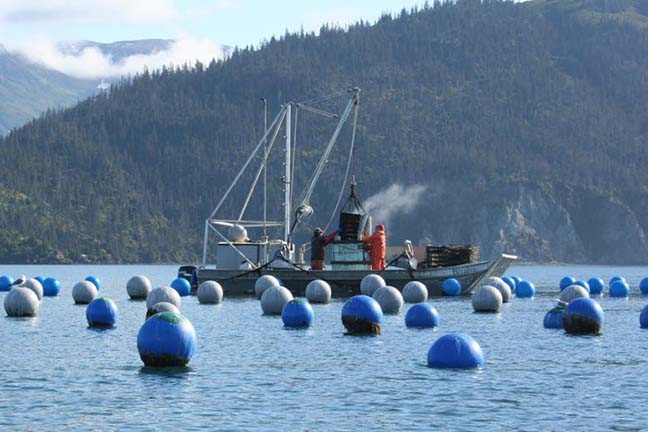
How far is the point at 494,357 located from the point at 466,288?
159 ft

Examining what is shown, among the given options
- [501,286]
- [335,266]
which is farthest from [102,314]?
[501,286]

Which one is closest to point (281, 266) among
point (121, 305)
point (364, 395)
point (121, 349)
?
point (121, 305)

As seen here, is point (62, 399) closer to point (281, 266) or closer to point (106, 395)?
point (106, 395)

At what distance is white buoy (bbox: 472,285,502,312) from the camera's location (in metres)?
77.0

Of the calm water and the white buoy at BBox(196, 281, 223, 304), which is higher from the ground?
the white buoy at BBox(196, 281, 223, 304)

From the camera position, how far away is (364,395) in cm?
3844

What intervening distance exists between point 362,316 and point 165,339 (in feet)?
55.9

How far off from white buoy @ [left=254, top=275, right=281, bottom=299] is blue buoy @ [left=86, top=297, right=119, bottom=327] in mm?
22973

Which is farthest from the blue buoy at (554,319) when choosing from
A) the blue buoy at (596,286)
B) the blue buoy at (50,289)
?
the blue buoy at (50,289)

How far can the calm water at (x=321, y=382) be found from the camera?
111 feet

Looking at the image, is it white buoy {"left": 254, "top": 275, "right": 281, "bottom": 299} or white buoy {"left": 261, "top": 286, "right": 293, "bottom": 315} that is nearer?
white buoy {"left": 261, "top": 286, "right": 293, "bottom": 315}

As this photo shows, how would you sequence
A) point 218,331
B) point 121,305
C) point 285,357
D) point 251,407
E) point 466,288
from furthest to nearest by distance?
point 466,288
point 121,305
point 218,331
point 285,357
point 251,407

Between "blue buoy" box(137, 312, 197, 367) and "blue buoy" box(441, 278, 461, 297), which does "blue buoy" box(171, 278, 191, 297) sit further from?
"blue buoy" box(137, 312, 197, 367)

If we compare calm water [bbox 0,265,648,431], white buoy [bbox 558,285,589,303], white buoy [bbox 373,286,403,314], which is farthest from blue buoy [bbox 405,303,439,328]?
white buoy [bbox 558,285,589,303]
